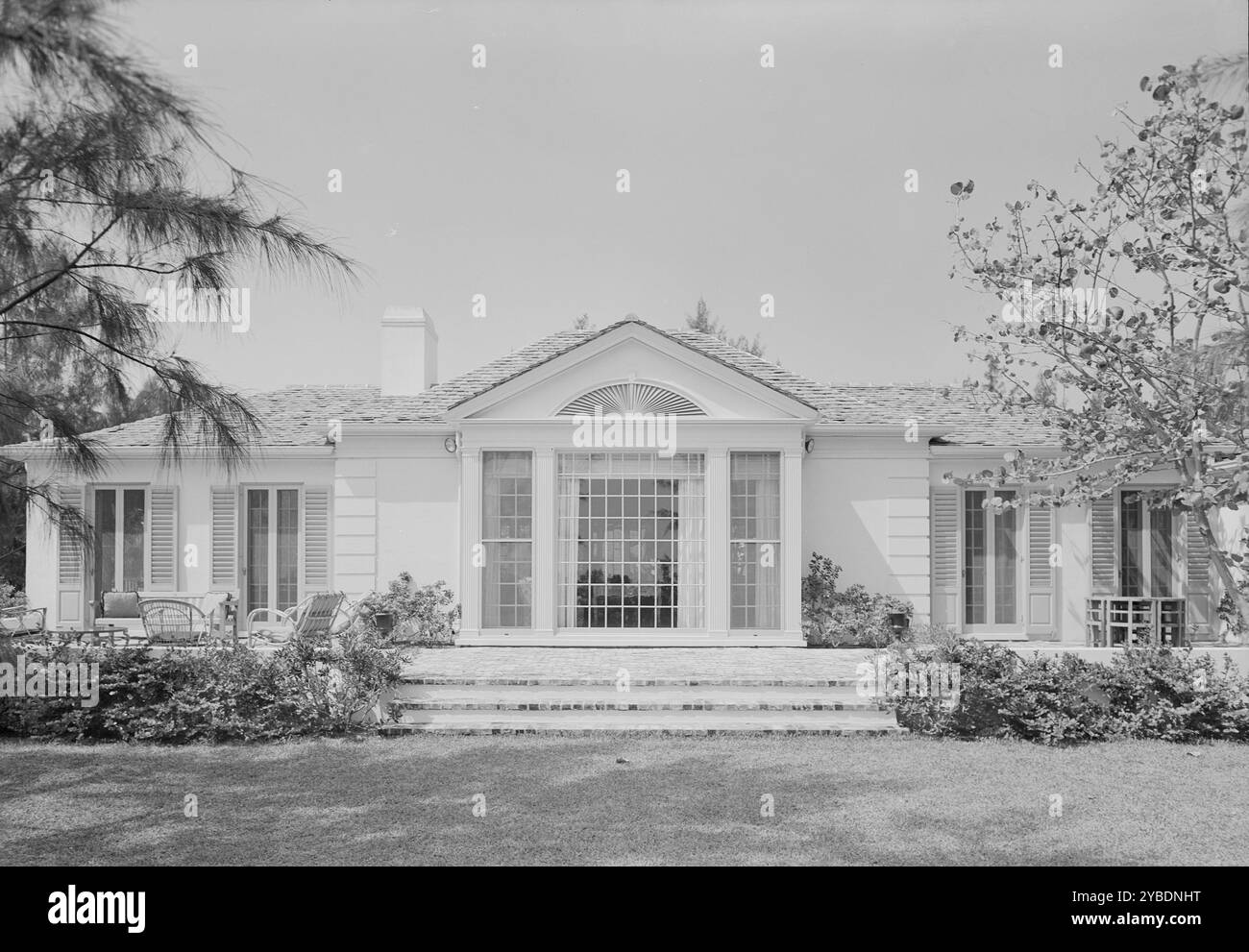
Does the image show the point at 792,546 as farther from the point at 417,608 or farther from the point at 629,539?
the point at 417,608

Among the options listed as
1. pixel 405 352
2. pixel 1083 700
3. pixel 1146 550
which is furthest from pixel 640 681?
pixel 1146 550

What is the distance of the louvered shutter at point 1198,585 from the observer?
1594cm

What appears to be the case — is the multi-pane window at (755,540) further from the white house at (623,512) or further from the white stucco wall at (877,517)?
the white stucco wall at (877,517)

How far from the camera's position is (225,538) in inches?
640

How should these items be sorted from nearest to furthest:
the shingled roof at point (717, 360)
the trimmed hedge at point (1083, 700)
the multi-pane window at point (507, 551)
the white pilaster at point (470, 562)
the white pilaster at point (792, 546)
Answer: the trimmed hedge at point (1083, 700)
the white pilaster at point (792, 546)
the white pilaster at point (470, 562)
the multi-pane window at point (507, 551)
the shingled roof at point (717, 360)

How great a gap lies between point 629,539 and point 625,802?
25.5 ft

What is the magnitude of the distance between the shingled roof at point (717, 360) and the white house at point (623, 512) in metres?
0.08

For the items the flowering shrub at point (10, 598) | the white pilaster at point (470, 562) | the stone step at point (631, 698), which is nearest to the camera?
the stone step at point (631, 698)

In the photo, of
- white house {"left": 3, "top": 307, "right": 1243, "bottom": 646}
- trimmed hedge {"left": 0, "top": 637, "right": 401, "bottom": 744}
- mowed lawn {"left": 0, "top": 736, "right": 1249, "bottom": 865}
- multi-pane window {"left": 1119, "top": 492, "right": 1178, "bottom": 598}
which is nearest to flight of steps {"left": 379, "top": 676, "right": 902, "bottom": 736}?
mowed lawn {"left": 0, "top": 736, "right": 1249, "bottom": 865}

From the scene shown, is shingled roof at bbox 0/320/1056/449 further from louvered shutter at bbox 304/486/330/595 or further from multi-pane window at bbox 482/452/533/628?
multi-pane window at bbox 482/452/533/628

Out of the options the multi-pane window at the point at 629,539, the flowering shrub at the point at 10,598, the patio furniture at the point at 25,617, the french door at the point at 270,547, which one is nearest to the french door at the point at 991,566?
the multi-pane window at the point at 629,539

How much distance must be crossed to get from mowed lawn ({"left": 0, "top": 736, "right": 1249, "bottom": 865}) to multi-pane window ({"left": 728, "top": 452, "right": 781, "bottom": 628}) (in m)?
5.11

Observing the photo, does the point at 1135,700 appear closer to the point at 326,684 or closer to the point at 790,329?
the point at 326,684
